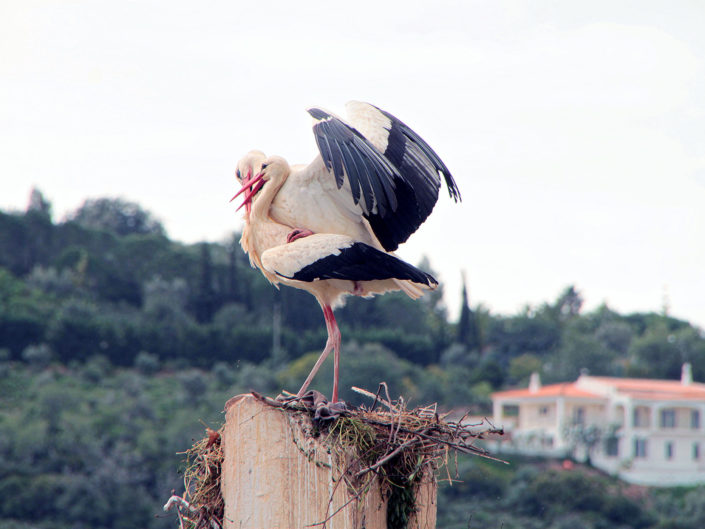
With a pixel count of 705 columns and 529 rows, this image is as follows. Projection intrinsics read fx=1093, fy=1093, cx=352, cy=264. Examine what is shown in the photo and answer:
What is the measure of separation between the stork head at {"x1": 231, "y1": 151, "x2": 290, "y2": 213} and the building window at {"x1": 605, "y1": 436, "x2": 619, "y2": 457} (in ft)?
201

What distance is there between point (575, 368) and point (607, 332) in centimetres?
1210

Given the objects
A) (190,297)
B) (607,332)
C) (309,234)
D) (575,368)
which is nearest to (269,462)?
(309,234)

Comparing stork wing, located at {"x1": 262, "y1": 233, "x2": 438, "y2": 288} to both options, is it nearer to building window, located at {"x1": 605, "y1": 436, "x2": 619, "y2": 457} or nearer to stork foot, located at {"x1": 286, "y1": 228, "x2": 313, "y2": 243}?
stork foot, located at {"x1": 286, "y1": 228, "x2": 313, "y2": 243}

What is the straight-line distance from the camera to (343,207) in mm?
6285

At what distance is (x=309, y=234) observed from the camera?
20.5 feet

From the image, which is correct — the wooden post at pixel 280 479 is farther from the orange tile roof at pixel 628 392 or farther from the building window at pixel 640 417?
the building window at pixel 640 417

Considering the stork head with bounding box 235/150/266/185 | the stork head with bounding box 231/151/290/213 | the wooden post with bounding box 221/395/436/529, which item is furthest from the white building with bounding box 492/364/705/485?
the wooden post with bounding box 221/395/436/529

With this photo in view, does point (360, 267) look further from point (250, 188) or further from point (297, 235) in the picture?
point (250, 188)

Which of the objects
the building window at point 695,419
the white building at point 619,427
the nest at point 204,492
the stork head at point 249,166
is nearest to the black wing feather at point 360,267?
the stork head at point 249,166

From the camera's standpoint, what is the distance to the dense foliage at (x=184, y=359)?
159 feet

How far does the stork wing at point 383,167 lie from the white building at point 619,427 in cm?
5761

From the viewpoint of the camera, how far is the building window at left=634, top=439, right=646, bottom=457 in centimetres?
6612

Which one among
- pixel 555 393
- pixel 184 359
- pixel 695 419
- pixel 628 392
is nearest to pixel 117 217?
pixel 184 359

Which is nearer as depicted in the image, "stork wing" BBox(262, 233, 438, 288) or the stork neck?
"stork wing" BBox(262, 233, 438, 288)
